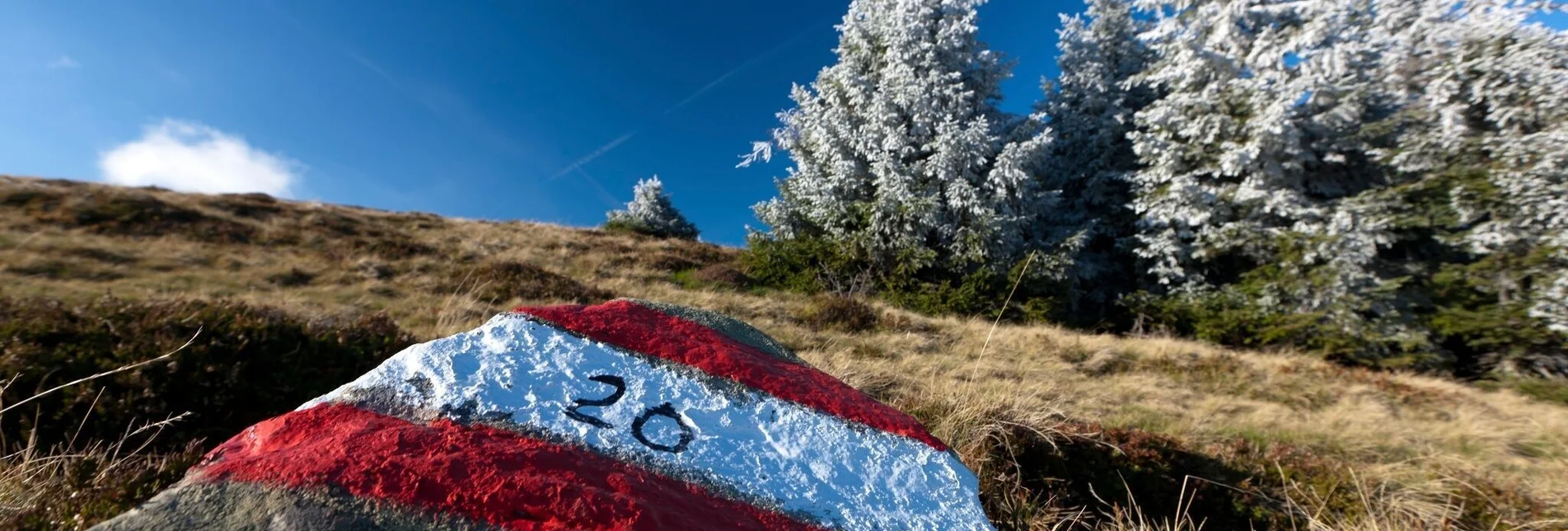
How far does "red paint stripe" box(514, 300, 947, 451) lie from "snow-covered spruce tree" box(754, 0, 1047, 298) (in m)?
9.57

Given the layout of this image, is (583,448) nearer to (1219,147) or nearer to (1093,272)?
(1093,272)

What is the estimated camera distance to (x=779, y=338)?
302 inches

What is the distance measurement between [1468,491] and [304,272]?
40.5 ft

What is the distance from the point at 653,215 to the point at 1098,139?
14.6 meters

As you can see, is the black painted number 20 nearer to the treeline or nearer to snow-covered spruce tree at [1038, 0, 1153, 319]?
the treeline

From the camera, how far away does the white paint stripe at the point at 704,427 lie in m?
1.83

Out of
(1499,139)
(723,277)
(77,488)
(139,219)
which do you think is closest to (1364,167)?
(1499,139)

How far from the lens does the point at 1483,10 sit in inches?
392

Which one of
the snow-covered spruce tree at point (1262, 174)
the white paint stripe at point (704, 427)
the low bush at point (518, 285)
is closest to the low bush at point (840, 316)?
the low bush at point (518, 285)

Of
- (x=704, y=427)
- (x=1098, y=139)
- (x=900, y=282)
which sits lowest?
(x=704, y=427)

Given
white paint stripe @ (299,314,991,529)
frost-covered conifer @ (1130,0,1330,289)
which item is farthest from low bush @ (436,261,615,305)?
frost-covered conifer @ (1130,0,1330,289)

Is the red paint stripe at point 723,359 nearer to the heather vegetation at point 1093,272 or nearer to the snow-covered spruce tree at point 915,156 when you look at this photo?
the heather vegetation at point 1093,272

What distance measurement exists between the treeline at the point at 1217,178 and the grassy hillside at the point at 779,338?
4.49 ft

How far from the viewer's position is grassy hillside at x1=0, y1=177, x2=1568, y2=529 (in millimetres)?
2947
